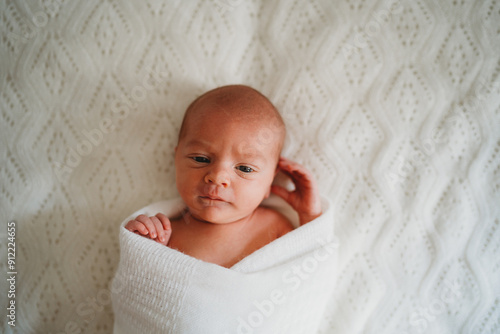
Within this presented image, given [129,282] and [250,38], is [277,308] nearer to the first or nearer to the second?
[129,282]

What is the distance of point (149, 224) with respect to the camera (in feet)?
2.81

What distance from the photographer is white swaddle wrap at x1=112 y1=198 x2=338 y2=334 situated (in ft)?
2.50

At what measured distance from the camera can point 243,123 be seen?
0.87m

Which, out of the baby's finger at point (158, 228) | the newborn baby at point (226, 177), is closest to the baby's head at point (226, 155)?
the newborn baby at point (226, 177)

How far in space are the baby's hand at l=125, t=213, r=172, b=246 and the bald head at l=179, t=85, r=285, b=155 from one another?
26 centimetres

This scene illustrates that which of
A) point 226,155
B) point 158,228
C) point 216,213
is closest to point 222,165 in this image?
point 226,155

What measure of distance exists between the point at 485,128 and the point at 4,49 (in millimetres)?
1592

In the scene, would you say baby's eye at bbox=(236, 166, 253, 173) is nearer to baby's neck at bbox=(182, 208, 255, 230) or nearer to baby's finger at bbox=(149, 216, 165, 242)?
baby's neck at bbox=(182, 208, 255, 230)

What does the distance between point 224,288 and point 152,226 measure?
0.26 m

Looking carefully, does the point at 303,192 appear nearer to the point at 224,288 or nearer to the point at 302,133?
the point at 302,133

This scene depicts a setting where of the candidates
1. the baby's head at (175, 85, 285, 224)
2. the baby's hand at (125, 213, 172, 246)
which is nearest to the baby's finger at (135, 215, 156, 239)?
the baby's hand at (125, 213, 172, 246)

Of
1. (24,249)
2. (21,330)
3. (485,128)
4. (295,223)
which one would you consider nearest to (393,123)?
(485,128)

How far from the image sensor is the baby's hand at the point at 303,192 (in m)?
0.96

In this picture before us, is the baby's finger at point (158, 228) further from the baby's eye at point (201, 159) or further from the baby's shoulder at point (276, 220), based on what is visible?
the baby's shoulder at point (276, 220)
